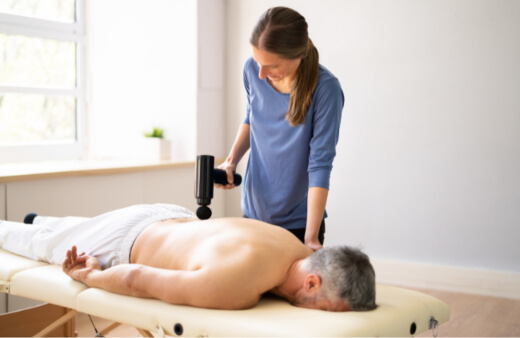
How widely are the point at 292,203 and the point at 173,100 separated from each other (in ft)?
7.72

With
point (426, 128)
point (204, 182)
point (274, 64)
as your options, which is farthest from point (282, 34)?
point (426, 128)

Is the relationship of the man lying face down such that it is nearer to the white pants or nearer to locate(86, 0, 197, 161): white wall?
the white pants

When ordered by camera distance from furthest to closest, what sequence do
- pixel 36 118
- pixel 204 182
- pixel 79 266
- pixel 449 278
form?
1. pixel 36 118
2. pixel 449 278
3. pixel 204 182
4. pixel 79 266

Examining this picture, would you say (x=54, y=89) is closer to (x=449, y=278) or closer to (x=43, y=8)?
(x=43, y=8)

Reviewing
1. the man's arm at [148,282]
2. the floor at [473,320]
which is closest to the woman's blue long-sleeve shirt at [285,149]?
the man's arm at [148,282]

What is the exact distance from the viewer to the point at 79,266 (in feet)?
5.90

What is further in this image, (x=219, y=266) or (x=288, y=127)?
(x=288, y=127)

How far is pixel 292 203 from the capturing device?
6.64 ft

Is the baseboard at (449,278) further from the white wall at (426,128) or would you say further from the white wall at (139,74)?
the white wall at (139,74)

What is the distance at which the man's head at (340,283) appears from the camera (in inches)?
58.0

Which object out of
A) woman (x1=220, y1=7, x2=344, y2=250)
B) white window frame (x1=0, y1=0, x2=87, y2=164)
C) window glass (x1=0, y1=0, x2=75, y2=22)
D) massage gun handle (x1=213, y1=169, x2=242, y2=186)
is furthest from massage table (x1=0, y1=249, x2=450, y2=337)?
window glass (x1=0, y1=0, x2=75, y2=22)

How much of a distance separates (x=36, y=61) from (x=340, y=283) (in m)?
3.03

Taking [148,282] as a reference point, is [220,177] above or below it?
above

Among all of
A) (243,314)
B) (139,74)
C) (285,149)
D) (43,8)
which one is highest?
(43,8)
